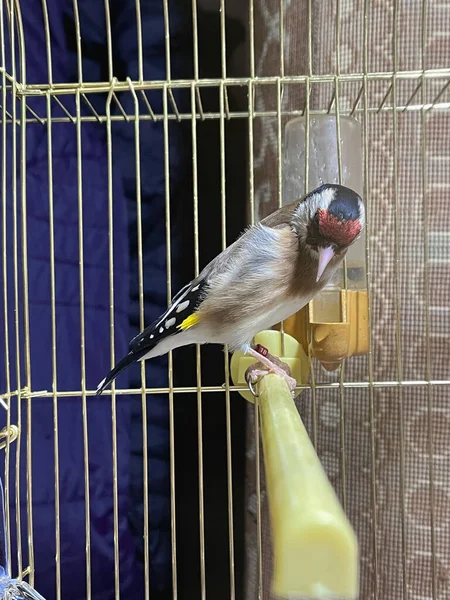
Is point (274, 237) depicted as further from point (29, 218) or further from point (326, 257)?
point (29, 218)

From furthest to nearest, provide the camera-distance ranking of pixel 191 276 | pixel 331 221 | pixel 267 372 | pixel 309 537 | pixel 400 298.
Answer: pixel 191 276 < pixel 400 298 < pixel 267 372 < pixel 331 221 < pixel 309 537

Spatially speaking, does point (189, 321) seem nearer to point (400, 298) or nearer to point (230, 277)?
point (230, 277)

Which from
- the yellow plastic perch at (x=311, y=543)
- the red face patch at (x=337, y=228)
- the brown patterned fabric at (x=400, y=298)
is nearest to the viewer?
the yellow plastic perch at (x=311, y=543)

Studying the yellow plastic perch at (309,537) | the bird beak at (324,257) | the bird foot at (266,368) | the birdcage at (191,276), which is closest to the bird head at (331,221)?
the bird beak at (324,257)

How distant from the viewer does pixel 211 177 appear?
1126 mm

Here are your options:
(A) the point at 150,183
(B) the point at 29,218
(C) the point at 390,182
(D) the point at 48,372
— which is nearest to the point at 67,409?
(D) the point at 48,372

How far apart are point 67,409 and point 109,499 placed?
0.70 feet

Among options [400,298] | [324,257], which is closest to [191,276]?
[400,298]

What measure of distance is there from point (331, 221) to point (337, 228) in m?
0.01

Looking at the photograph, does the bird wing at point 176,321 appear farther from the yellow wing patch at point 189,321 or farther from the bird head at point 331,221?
the bird head at point 331,221

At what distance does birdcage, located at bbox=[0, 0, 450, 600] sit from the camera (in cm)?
92

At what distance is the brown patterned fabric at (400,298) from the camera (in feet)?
2.97

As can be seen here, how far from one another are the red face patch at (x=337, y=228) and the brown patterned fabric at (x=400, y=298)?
361 mm

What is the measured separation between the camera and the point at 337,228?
57 centimetres
